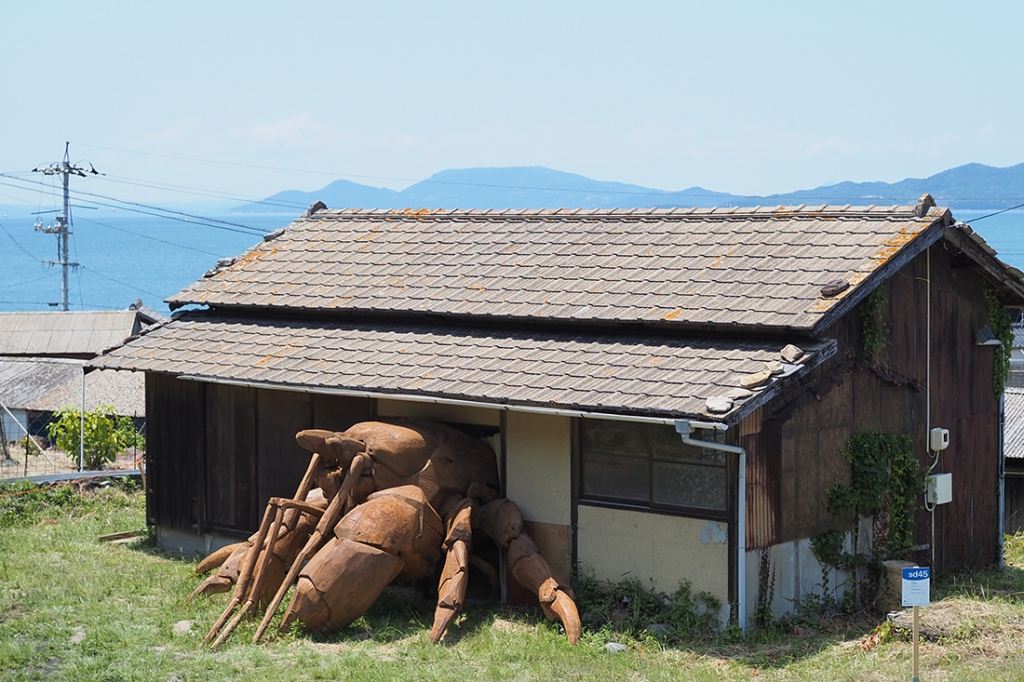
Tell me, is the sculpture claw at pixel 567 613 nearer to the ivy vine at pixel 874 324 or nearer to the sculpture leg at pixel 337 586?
the sculpture leg at pixel 337 586

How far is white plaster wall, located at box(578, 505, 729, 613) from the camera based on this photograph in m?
12.8

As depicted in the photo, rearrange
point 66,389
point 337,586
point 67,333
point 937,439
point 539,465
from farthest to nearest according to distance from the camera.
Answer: point 67,333, point 66,389, point 937,439, point 539,465, point 337,586

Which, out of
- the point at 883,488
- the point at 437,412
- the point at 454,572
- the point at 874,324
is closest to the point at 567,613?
the point at 454,572

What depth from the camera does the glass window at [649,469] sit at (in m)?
12.9

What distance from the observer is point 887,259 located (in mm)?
13711

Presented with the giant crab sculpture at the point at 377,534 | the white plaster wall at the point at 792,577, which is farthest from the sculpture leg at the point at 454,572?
the white plaster wall at the point at 792,577

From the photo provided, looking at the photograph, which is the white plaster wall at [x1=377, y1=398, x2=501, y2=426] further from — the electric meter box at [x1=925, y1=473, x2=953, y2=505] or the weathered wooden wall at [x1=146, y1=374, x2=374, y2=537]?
Result: the electric meter box at [x1=925, y1=473, x2=953, y2=505]

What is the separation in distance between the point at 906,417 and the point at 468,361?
512 centimetres

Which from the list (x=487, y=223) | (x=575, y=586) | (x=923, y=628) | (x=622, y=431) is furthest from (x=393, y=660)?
(x=487, y=223)

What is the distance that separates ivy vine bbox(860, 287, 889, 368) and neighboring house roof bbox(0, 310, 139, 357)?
24579 millimetres

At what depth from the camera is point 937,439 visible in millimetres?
15320

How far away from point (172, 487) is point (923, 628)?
998cm

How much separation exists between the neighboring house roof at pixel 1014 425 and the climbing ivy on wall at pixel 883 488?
7972 millimetres

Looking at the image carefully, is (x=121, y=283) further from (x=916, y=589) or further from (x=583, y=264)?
(x=916, y=589)
